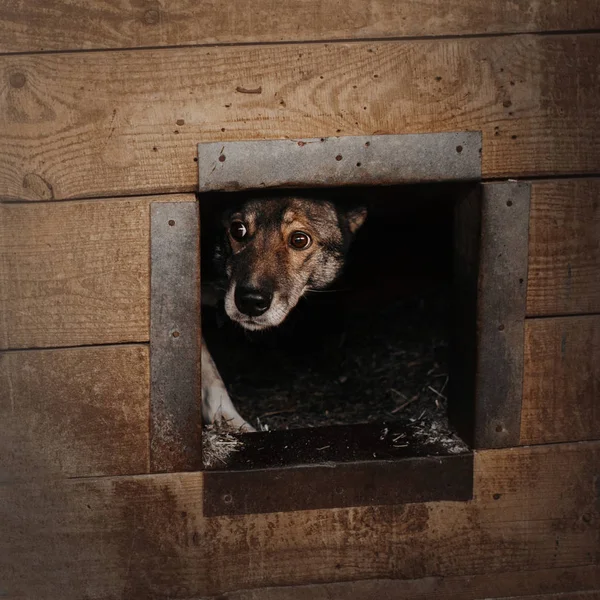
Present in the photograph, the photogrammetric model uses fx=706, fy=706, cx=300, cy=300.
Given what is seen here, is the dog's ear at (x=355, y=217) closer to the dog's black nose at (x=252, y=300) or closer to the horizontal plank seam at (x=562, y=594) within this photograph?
the dog's black nose at (x=252, y=300)

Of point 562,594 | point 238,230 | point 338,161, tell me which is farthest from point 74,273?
point 562,594

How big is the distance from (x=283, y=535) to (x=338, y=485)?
0.26 m

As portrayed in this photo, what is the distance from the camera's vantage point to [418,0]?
2.09 metres

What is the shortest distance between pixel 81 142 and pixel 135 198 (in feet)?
0.73

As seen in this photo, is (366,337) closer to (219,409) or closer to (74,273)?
(219,409)

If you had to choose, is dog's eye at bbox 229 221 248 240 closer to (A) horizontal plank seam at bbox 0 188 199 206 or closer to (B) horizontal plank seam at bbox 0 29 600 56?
(A) horizontal plank seam at bbox 0 188 199 206

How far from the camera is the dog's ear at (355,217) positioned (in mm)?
3402

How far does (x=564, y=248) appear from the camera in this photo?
225 cm

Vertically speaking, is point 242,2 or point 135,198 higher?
point 242,2

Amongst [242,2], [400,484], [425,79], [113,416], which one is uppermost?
[242,2]

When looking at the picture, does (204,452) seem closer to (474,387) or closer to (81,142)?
(474,387)

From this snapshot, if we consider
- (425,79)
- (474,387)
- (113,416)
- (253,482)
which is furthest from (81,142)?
(474,387)

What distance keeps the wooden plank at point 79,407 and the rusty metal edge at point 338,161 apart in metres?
0.63

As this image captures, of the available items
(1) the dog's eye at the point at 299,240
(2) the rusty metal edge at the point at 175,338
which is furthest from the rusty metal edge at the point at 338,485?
(1) the dog's eye at the point at 299,240
